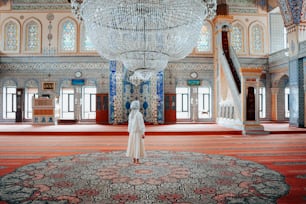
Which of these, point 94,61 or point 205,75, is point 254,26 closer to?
point 205,75

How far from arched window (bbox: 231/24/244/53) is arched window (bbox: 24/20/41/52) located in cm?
787

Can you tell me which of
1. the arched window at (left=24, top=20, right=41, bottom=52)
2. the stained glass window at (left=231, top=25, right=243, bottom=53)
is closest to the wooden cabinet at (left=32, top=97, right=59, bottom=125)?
the arched window at (left=24, top=20, right=41, bottom=52)

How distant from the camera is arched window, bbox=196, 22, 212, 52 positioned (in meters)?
10.4

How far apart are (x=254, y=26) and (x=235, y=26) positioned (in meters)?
0.80

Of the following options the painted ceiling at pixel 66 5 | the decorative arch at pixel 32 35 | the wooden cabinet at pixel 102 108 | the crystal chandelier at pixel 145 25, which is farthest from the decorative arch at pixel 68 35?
the crystal chandelier at pixel 145 25

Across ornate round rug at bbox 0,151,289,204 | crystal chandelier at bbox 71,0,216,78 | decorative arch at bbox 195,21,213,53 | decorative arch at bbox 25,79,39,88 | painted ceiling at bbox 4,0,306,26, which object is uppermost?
painted ceiling at bbox 4,0,306,26

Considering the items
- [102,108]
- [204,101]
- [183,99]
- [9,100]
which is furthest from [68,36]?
[204,101]

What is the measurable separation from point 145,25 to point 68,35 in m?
7.06

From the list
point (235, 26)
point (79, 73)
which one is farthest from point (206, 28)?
point (79, 73)

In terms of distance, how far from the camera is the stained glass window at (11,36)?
398 inches

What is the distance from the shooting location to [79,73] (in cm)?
1003

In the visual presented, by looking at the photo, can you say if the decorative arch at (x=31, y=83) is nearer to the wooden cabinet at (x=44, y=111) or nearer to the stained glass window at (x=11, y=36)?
the stained glass window at (x=11, y=36)

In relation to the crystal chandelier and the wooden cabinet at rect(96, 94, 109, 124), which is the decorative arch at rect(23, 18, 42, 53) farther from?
the crystal chandelier

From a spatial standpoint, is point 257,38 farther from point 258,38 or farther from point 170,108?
point 170,108
